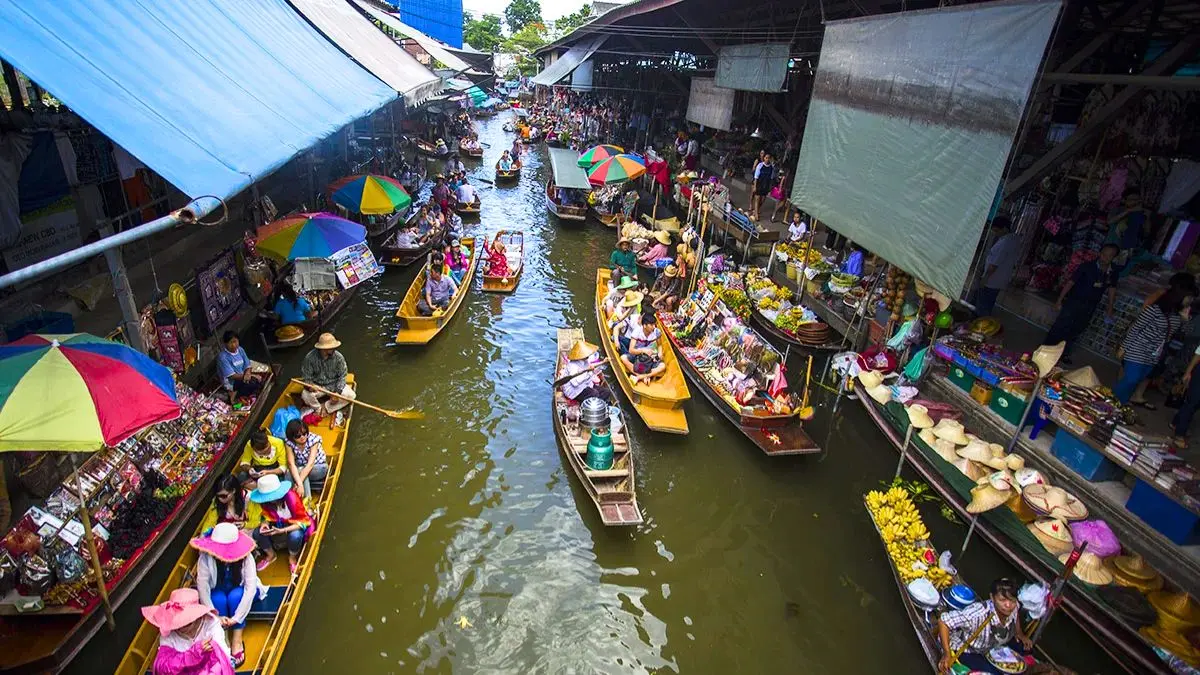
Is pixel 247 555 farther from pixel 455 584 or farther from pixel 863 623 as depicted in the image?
pixel 863 623

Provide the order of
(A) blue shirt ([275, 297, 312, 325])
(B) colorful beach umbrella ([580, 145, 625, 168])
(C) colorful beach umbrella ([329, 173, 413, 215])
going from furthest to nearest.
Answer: (B) colorful beach umbrella ([580, 145, 625, 168])
(C) colorful beach umbrella ([329, 173, 413, 215])
(A) blue shirt ([275, 297, 312, 325])

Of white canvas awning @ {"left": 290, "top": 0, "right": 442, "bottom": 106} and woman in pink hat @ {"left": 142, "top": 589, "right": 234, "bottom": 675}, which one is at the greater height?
white canvas awning @ {"left": 290, "top": 0, "right": 442, "bottom": 106}

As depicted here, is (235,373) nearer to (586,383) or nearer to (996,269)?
(586,383)

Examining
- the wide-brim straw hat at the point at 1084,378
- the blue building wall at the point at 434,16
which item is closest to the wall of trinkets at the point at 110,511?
the wide-brim straw hat at the point at 1084,378

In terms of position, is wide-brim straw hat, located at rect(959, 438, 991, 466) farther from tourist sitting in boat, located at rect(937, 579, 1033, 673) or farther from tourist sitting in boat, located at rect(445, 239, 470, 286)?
tourist sitting in boat, located at rect(445, 239, 470, 286)

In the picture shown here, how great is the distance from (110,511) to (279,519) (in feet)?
5.49

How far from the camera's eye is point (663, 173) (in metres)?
19.2


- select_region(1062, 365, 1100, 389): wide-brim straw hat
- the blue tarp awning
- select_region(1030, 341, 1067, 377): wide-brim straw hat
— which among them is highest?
the blue tarp awning

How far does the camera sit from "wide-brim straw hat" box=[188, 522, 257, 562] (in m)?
5.30

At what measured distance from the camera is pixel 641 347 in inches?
434

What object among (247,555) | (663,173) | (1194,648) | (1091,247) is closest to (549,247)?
(663,173)

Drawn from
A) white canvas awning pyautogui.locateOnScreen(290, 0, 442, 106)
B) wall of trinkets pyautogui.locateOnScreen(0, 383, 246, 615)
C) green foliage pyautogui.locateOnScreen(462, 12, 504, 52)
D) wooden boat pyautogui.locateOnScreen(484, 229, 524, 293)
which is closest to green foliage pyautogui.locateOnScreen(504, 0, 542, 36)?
green foliage pyautogui.locateOnScreen(462, 12, 504, 52)

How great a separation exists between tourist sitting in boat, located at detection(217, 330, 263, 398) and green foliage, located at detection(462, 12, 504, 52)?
2322 inches

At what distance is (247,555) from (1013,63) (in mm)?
9138
